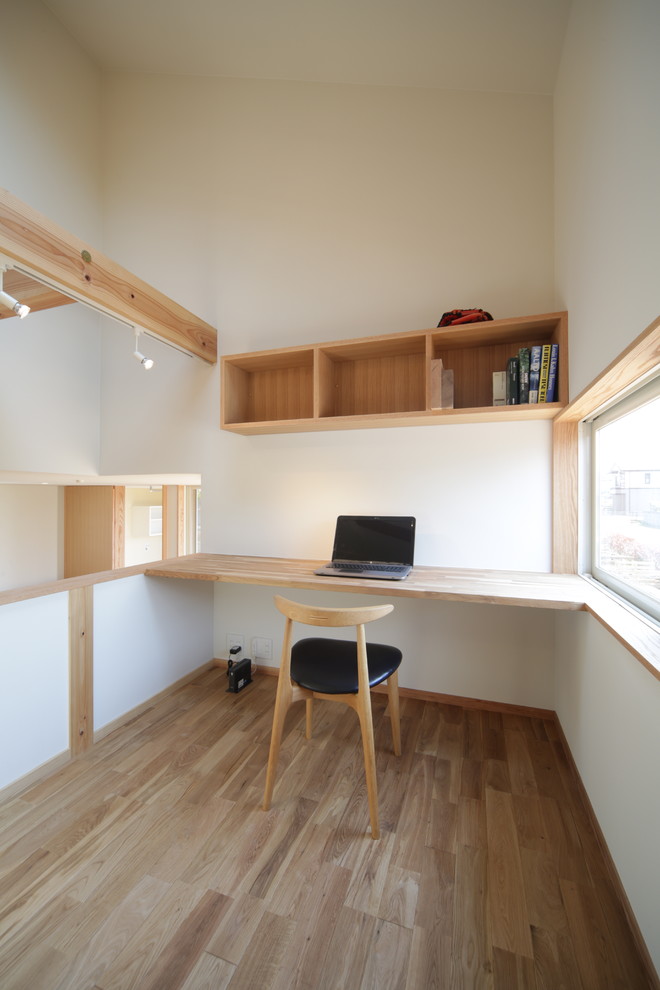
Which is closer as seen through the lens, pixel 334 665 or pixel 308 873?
pixel 308 873

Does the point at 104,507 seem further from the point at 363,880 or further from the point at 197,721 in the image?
the point at 363,880

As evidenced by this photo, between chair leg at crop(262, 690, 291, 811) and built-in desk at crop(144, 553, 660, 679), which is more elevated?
built-in desk at crop(144, 553, 660, 679)

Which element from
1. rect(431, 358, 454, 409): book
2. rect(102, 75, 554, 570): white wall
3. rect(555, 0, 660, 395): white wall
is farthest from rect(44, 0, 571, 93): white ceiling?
rect(431, 358, 454, 409): book

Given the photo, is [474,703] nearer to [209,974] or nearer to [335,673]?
[335,673]

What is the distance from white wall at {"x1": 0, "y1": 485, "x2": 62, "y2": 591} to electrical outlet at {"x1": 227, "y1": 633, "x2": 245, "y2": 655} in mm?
2376

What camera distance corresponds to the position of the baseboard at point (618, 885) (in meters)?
0.96

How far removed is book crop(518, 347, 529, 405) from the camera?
1.80 m

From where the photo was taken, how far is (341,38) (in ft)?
6.98

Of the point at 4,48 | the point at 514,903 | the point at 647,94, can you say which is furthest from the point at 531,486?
the point at 4,48

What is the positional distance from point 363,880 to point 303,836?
0.81 ft

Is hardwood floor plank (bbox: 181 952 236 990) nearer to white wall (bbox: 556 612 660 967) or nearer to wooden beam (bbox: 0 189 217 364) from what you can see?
white wall (bbox: 556 612 660 967)

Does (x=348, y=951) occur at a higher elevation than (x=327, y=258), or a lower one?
lower

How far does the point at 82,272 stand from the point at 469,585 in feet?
6.60

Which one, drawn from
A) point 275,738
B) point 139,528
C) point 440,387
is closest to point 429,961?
point 275,738
